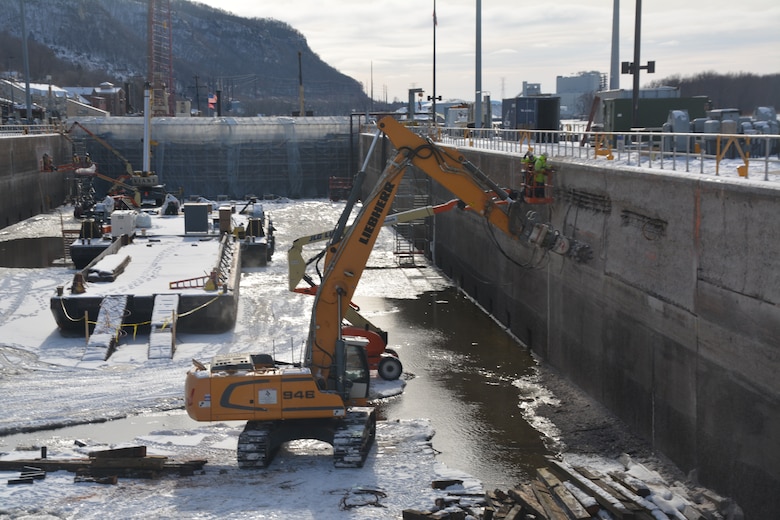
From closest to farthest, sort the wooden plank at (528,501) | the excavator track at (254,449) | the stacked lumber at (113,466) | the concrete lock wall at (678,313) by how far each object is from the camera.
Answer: the wooden plank at (528,501), the concrete lock wall at (678,313), the stacked lumber at (113,466), the excavator track at (254,449)

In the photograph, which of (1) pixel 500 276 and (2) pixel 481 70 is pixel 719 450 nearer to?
(1) pixel 500 276

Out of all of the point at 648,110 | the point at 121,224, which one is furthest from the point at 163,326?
the point at 648,110

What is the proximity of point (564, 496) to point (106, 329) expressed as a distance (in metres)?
16.3

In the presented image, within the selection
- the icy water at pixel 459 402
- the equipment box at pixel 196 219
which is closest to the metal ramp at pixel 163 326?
the icy water at pixel 459 402

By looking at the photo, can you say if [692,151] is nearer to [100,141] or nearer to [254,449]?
[254,449]

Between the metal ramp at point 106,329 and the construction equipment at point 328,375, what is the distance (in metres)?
8.02

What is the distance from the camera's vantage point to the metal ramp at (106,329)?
85.9 feet

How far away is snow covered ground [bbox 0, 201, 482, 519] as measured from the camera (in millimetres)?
16391

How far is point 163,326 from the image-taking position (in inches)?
1085

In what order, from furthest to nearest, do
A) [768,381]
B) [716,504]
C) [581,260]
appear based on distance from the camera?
1. [581,260]
2. [716,504]
3. [768,381]

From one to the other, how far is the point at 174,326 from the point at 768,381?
56.8ft

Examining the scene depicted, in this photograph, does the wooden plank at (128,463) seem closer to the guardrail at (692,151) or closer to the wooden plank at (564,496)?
the wooden plank at (564,496)

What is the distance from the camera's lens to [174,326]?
27.6 meters

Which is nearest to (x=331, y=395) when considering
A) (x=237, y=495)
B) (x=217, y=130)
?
(x=237, y=495)
